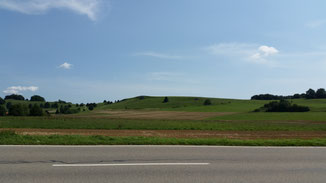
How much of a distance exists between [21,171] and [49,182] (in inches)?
51.7

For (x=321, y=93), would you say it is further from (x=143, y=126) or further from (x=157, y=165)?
(x=157, y=165)

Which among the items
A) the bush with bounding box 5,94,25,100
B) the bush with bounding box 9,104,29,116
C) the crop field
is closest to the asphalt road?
the crop field

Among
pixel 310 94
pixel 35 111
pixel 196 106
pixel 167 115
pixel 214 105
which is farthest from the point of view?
pixel 310 94

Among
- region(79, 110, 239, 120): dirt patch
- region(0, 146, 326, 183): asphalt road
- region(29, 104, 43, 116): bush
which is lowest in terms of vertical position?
region(79, 110, 239, 120): dirt patch

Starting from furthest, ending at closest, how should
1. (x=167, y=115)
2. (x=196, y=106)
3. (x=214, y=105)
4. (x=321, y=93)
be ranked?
(x=321, y=93) < (x=196, y=106) < (x=214, y=105) < (x=167, y=115)

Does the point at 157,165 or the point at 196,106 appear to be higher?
the point at 196,106

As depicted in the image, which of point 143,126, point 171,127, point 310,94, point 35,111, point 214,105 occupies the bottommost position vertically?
point 171,127

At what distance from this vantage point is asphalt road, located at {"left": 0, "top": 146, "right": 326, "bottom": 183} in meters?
6.23

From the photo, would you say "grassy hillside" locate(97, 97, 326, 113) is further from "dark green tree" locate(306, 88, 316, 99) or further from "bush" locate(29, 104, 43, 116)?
"bush" locate(29, 104, 43, 116)

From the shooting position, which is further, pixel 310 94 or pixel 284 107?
pixel 310 94

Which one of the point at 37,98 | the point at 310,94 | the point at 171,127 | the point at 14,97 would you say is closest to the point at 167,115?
the point at 171,127

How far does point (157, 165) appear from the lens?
7.30m

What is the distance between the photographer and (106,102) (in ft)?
445

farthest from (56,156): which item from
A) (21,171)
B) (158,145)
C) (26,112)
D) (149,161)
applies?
(26,112)
